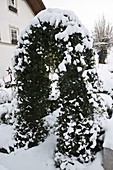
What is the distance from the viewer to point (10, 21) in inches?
442

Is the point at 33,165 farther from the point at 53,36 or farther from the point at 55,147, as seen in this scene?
the point at 53,36

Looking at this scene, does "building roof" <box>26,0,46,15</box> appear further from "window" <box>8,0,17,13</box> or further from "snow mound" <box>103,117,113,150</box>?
"snow mound" <box>103,117,113,150</box>

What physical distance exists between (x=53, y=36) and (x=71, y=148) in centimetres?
160

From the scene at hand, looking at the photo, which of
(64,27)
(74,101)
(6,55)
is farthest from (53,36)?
(6,55)

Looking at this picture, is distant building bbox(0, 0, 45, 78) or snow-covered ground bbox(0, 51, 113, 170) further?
distant building bbox(0, 0, 45, 78)

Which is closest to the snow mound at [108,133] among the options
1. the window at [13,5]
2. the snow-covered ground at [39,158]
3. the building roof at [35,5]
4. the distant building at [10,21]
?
the snow-covered ground at [39,158]

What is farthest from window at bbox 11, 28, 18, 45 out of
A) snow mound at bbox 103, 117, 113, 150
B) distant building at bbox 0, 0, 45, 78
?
snow mound at bbox 103, 117, 113, 150

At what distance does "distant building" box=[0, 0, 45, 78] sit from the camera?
10.5m

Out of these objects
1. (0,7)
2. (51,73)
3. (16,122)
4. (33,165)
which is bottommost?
(33,165)

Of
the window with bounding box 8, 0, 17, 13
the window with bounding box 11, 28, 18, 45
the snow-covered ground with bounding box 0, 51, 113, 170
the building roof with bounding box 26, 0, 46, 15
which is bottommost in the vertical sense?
the snow-covered ground with bounding box 0, 51, 113, 170

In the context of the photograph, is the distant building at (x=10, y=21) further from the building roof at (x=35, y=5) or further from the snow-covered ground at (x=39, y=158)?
the snow-covered ground at (x=39, y=158)

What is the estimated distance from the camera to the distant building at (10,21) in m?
10.5

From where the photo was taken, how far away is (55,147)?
2.99 meters

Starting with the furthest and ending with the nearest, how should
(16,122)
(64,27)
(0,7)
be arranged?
(0,7), (16,122), (64,27)
